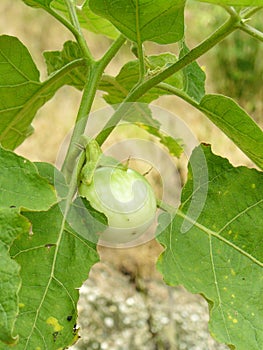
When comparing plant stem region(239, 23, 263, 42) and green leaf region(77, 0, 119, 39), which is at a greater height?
plant stem region(239, 23, 263, 42)

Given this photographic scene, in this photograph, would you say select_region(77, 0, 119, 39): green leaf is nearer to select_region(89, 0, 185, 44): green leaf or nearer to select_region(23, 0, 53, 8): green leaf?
select_region(23, 0, 53, 8): green leaf

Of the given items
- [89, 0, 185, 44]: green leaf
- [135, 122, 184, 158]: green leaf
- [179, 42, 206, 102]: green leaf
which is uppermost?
[89, 0, 185, 44]: green leaf

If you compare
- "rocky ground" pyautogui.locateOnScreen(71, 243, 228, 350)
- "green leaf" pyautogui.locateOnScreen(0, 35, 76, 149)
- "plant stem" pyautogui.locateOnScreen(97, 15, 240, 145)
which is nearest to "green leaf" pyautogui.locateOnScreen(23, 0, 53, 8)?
"green leaf" pyautogui.locateOnScreen(0, 35, 76, 149)

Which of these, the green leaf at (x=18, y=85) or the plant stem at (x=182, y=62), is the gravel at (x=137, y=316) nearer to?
the green leaf at (x=18, y=85)

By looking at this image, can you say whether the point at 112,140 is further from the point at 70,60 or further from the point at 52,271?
the point at 52,271

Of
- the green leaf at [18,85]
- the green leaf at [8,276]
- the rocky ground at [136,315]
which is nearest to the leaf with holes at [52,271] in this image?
the green leaf at [8,276]

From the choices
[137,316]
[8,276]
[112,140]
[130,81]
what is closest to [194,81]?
[130,81]

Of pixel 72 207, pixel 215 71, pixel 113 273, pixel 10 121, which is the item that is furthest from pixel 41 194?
pixel 215 71
